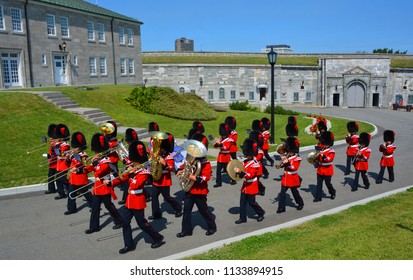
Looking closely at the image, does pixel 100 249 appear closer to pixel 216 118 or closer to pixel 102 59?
pixel 216 118

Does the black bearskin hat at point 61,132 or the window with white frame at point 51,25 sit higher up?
the window with white frame at point 51,25

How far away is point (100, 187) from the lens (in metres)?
7.98

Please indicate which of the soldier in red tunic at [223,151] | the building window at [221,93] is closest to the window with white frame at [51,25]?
the building window at [221,93]

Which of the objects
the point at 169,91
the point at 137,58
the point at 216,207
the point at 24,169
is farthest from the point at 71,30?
the point at 216,207

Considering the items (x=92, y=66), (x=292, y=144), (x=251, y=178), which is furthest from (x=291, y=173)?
(x=92, y=66)

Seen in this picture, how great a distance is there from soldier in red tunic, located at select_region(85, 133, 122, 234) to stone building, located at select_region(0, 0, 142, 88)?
24.8 meters

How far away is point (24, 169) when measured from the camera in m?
13.1

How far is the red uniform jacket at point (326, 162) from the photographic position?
9953 millimetres

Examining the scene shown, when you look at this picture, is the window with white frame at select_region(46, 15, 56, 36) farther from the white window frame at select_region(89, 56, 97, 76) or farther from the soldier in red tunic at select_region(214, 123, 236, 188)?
the soldier in red tunic at select_region(214, 123, 236, 188)

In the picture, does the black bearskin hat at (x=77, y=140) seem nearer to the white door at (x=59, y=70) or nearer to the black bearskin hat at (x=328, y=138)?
the black bearskin hat at (x=328, y=138)

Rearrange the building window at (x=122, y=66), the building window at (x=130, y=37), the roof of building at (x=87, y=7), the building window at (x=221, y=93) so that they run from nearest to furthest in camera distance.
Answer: the roof of building at (x=87, y=7), the building window at (x=122, y=66), the building window at (x=130, y=37), the building window at (x=221, y=93)

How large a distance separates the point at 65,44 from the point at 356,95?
36783mm

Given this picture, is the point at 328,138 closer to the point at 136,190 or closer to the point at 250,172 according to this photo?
the point at 250,172

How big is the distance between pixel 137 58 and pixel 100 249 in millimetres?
37279
